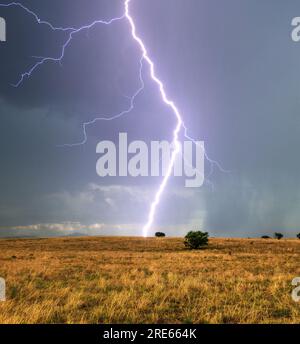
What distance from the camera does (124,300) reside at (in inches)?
454

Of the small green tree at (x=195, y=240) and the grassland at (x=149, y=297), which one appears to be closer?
the grassland at (x=149, y=297)

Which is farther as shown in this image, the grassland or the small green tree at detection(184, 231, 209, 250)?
the small green tree at detection(184, 231, 209, 250)

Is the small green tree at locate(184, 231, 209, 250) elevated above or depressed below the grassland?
above

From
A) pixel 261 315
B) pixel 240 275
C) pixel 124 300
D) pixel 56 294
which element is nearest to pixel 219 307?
pixel 261 315

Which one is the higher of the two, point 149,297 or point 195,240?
point 195,240

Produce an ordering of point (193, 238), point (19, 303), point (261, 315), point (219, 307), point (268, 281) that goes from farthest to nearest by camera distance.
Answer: point (193, 238), point (268, 281), point (19, 303), point (219, 307), point (261, 315)

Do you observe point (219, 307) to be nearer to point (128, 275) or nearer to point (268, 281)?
point (268, 281)

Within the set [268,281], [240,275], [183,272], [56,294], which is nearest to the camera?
[56,294]

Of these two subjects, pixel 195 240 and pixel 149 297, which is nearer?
pixel 149 297

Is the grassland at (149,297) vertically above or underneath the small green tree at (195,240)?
underneath
